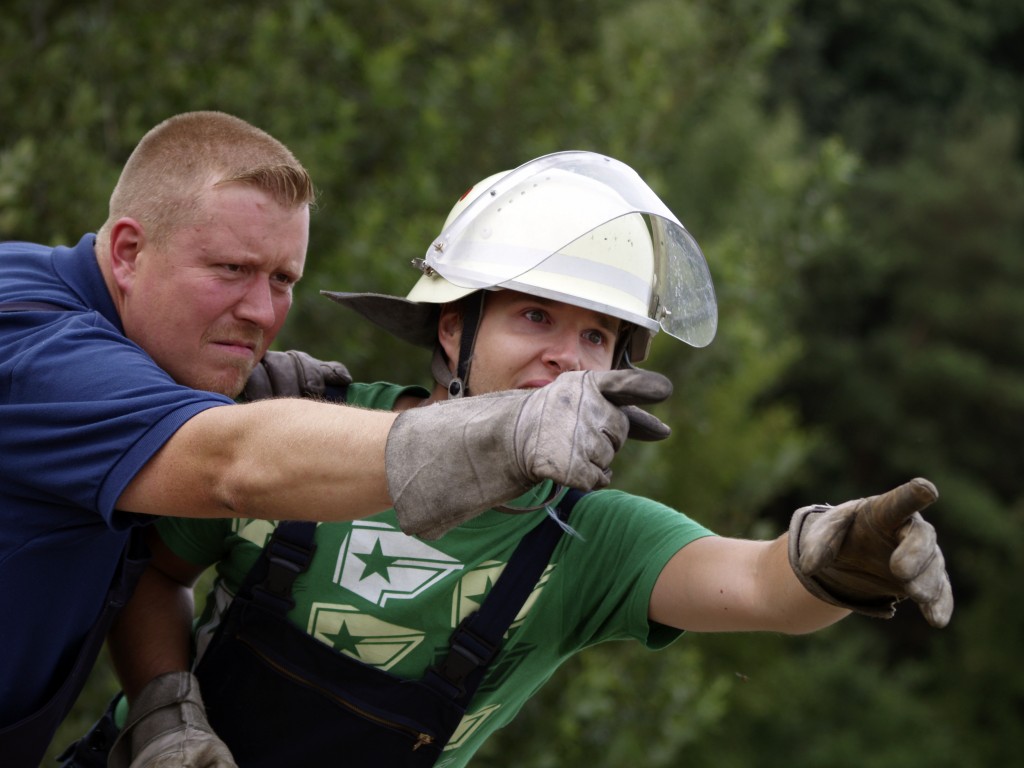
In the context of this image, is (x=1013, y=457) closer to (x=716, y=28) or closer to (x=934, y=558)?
(x=716, y=28)

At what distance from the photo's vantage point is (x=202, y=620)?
3025mm

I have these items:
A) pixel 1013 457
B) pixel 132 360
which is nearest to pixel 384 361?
pixel 132 360

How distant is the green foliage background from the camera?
5961mm

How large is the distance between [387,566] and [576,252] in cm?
73

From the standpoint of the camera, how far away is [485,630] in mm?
2717

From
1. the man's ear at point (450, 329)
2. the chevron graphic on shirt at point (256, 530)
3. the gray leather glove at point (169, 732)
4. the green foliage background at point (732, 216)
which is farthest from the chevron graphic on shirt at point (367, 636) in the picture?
the green foliage background at point (732, 216)

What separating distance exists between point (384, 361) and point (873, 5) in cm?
1896

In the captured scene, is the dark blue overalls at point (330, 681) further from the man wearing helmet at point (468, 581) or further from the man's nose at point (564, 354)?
the man's nose at point (564, 354)

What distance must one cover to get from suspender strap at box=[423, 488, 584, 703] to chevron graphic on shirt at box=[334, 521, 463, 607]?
0.34ft

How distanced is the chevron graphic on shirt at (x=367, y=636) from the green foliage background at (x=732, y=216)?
2149 mm

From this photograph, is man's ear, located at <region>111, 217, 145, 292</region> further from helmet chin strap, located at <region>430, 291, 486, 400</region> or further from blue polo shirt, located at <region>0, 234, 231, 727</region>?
helmet chin strap, located at <region>430, 291, 486, 400</region>

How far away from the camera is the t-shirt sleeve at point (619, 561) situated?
2.72 meters

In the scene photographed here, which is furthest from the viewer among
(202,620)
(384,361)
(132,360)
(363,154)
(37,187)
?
(363,154)

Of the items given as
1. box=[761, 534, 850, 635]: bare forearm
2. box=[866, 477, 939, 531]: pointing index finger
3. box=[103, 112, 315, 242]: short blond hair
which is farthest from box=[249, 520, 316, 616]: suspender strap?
A: box=[866, 477, 939, 531]: pointing index finger
